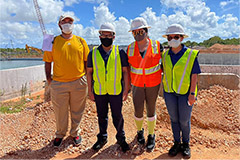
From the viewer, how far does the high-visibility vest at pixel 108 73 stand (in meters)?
3.00

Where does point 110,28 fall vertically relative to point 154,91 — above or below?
above

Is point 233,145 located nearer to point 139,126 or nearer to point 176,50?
point 139,126

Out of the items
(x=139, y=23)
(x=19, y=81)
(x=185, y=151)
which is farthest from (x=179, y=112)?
(x=19, y=81)

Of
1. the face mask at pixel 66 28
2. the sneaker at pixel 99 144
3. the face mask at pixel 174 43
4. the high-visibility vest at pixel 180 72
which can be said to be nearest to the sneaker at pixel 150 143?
the sneaker at pixel 99 144

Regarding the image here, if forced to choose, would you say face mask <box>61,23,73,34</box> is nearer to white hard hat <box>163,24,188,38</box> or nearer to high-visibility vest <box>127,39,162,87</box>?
high-visibility vest <box>127,39,162,87</box>

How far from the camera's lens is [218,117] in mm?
4457

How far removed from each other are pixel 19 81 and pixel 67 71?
8.63 meters

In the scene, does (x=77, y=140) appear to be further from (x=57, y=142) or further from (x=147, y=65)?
(x=147, y=65)

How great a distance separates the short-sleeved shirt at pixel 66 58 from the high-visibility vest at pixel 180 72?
154cm

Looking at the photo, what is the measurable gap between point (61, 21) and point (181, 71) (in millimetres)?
2237

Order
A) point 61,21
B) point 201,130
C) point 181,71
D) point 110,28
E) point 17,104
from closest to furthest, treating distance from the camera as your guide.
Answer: point 181,71, point 110,28, point 61,21, point 201,130, point 17,104

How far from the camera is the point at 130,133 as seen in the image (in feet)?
12.8

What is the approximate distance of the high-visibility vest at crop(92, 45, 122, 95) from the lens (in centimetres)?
300

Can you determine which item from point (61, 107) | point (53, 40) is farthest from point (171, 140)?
point (53, 40)
